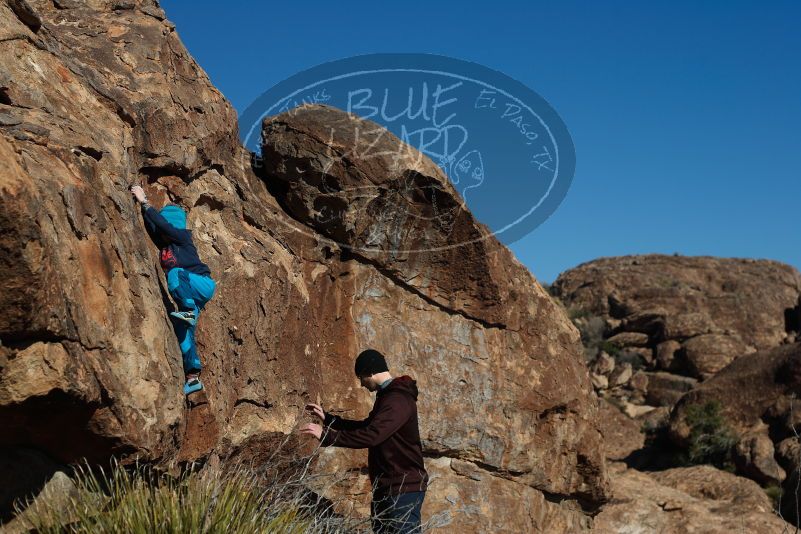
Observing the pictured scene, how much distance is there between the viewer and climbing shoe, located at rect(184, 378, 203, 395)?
665 cm

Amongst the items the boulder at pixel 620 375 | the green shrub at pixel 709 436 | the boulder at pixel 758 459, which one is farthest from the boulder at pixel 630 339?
the boulder at pixel 758 459

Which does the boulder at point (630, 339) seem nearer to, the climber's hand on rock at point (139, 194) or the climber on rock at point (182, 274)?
the climber on rock at point (182, 274)

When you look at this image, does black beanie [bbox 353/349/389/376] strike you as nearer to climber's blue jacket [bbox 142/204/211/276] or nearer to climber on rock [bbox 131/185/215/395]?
climber on rock [bbox 131/185/215/395]

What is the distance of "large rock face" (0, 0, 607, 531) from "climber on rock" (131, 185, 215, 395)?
14cm

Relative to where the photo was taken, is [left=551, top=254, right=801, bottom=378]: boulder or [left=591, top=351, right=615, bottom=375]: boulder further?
[left=551, top=254, right=801, bottom=378]: boulder

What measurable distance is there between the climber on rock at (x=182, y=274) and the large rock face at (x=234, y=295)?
0.45 feet

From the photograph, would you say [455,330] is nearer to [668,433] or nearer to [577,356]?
[577,356]

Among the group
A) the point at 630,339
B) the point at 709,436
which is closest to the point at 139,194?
the point at 709,436

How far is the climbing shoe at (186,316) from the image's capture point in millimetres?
6656

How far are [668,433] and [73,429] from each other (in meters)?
19.0

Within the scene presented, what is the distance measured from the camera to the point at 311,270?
32.4 ft

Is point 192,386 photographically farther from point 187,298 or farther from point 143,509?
point 143,509

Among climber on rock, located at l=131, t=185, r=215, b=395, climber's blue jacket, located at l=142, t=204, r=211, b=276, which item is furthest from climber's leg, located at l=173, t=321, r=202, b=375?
climber's blue jacket, located at l=142, t=204, r=211, b=276

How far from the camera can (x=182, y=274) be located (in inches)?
270
